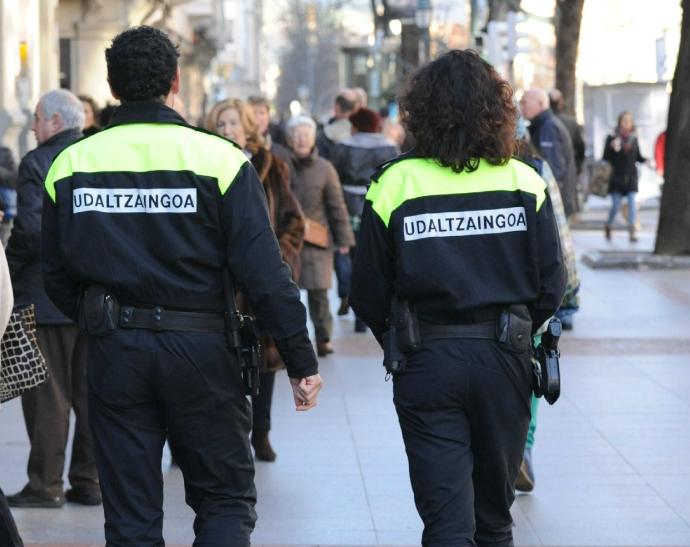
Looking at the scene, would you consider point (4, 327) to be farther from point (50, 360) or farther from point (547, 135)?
point (547, 135)

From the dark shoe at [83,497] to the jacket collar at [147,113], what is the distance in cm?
267

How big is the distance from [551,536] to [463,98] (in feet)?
7.99

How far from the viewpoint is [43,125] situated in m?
7.00

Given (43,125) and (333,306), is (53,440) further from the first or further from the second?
(333,306)

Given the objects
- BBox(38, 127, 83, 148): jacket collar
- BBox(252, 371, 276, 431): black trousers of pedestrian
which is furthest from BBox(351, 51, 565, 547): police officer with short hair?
BBox(252, 371, 276, 431): black trousers of pedestrian

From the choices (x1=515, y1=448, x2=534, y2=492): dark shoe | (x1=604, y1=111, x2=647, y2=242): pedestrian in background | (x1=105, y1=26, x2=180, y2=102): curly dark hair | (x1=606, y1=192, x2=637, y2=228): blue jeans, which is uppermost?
(x1=105, y1=26, x2=180, y2=102): curly dark hair

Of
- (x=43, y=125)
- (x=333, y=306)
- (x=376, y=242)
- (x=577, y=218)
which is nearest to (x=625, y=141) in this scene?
(x=577, y=218)

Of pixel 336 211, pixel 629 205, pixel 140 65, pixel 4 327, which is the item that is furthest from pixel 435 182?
pixel 629 205

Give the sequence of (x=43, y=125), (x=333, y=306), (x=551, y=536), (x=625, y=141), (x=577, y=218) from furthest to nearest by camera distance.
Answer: (x=577, y=218) → (x=625, y=141) → (x=333, y=306) → (x=43, y=125) → (x=551, y=536)

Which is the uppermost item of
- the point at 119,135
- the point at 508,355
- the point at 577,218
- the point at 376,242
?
the point at 119,135

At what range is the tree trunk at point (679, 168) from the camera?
1786 cm

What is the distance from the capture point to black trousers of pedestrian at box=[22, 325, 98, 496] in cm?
700

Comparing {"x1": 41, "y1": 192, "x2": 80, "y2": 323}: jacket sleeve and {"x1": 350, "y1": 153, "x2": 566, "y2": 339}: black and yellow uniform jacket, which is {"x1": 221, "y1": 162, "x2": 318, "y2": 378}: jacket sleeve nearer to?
{"x1": 350, "y1": 153, "x2": 566, "y2": 339}: black and yellow uniform jacket

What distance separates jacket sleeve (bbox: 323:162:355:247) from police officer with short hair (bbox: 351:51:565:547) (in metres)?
6.67
